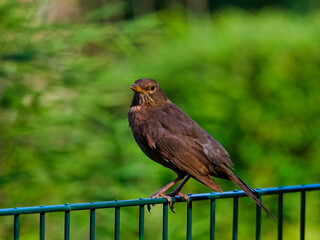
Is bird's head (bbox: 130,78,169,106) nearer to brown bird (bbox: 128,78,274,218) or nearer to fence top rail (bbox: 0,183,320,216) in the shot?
brown bird (bbox: 128,78,274,218)

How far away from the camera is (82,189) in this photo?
505 centimetres

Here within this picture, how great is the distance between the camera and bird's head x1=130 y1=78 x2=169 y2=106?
4.49m

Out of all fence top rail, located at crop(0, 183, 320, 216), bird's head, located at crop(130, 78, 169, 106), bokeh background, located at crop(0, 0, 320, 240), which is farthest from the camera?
bokeh background, located at crop(0, 0, 320, 240)

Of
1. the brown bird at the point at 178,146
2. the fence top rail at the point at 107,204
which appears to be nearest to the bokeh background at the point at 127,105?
the brown bird at the point at 178,146

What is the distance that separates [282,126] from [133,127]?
2.56 m

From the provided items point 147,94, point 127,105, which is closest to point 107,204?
point 147,94

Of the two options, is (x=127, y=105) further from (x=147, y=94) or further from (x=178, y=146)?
(x=178, y=146)

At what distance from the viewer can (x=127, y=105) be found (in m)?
8.10

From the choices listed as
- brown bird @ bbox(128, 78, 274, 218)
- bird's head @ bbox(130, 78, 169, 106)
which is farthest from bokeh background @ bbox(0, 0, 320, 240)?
brown bird @ bbox(128, 78, 274, 218)

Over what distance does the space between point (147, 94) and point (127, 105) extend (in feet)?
11.9

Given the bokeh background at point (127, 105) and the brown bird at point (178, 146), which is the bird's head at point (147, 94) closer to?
the brown bird at point (178, 146)

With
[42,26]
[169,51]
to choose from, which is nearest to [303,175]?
[169,51]

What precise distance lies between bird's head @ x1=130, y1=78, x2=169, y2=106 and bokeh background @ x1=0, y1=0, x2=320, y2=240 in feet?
2.82

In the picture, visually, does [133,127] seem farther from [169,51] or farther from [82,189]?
[169,51]
